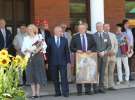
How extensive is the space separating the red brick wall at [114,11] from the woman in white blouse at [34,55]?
5873 millimetres

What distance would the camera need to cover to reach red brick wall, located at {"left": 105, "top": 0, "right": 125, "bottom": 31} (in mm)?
18719

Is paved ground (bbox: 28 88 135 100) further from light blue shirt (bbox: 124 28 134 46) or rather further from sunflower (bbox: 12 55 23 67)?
sunflower (bbox: 12 55 23 67)

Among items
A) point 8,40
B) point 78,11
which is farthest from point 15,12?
point 8,40

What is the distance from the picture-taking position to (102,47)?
1419cm

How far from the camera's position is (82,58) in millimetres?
13898

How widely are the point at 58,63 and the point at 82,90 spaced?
1.19m

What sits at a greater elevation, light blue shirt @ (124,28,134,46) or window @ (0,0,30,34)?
window @ (0,0,30,34)

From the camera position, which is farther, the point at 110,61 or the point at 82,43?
the point at 110,61

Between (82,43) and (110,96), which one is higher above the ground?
(82,43)

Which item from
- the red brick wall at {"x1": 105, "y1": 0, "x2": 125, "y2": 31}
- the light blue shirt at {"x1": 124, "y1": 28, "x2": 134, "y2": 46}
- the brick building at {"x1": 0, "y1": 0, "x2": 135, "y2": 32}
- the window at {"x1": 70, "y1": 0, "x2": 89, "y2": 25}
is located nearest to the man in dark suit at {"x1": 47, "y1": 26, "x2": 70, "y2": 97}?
the light blue shirt at {"x1": 124, "y1": 28, "x2": 134, "y2": 46}

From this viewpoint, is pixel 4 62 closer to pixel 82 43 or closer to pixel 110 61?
pixel 82 43

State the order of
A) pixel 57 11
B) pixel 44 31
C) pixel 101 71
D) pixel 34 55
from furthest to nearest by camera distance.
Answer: pixel 57 11
pixel 44 31
pixel 101 71
pixel 34 55

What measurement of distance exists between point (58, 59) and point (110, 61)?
1723 mm

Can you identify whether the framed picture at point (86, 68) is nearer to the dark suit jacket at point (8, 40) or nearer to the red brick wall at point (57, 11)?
the dark suit jacket at point (8, 40)
